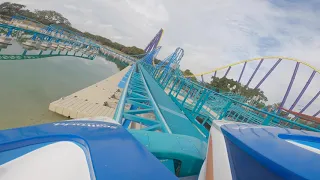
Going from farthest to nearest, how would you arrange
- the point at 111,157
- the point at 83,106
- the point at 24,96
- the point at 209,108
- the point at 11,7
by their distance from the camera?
the point at 11,7
the point at 209,108
the point at 83,106
the point at 24,96
the point at 111,157

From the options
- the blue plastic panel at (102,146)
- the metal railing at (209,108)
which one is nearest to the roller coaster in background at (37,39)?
the metal railing at (209,108)

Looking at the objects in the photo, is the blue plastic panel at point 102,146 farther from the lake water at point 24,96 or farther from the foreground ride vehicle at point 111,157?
the lake water at point 24,96

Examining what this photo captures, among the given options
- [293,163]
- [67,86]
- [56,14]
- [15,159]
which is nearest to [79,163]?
[15,159]

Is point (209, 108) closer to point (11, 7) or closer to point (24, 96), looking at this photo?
point (24, 96)

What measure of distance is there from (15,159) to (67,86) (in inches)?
482

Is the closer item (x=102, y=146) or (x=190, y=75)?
(x=102, y=146)

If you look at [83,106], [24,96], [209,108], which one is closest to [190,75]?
[209,108]

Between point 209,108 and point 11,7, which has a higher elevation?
point 209,108

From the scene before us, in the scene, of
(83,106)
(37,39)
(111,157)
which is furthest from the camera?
(37,39)

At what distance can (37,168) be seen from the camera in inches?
33.0

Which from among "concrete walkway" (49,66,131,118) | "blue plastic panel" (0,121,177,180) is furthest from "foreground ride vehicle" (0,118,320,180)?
"concrete walkway" (49,66,131,118)

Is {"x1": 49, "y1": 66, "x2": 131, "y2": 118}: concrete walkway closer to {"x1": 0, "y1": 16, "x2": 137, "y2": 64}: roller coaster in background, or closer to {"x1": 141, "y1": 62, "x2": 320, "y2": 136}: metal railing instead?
{"x1": 141, "y1": 62, "x2": 320, "y2": 136}: metal railing

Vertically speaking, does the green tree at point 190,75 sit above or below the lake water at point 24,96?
above

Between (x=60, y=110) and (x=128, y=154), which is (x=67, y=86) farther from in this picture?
(x=128, y=154)
